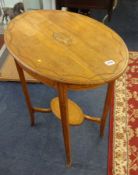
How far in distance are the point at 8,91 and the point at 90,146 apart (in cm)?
82

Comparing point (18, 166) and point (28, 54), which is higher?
point (28, 54)

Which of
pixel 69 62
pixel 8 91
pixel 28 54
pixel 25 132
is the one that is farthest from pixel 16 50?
pixel 8 91

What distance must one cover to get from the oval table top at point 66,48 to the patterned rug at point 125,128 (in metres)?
0.69

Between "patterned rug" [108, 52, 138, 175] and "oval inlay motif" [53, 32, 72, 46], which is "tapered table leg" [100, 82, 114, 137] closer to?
"patterned rug" [108, 52, 138, 175]

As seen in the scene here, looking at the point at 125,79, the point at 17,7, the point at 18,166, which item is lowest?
the point at 18,166

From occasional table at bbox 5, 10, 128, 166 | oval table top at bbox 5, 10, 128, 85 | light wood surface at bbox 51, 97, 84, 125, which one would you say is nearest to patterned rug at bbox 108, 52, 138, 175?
light wood surface at bbox 51, 97, 84, 125

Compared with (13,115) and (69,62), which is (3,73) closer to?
(13,115)

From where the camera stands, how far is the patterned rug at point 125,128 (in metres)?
1.32

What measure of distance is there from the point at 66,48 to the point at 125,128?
2.63ft

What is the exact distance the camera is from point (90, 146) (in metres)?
1.41

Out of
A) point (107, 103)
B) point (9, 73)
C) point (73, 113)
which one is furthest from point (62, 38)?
point (9, 73)

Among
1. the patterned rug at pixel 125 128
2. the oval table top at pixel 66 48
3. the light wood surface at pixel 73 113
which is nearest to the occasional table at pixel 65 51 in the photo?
the oval table top at pixel 66 48

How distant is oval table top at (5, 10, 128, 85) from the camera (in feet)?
2.84

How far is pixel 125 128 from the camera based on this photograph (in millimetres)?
1503
